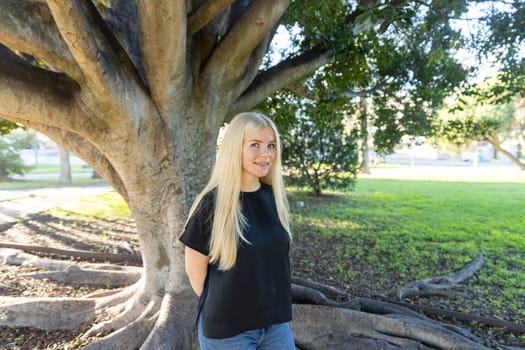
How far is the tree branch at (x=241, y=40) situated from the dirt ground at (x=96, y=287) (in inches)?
116

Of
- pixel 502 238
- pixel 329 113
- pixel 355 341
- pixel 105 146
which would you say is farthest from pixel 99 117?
pixel 502 238

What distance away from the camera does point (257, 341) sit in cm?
204

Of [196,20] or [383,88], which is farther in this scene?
[383,88]

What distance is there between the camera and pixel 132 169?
3176 millimetres

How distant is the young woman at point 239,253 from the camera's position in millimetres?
1934

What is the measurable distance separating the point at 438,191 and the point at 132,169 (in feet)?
53.3

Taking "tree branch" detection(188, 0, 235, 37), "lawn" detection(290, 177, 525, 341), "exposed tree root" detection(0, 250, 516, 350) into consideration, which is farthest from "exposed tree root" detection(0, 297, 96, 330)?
"lawn" detection(290, 177, 525, 341)

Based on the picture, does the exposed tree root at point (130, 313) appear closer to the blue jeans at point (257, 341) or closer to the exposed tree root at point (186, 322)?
the exposed tree root at point (186, 322)

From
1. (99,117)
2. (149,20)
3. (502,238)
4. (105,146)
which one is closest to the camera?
(149,20)

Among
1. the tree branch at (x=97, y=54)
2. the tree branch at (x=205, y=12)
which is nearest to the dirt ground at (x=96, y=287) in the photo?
the tree branch at (x=97, y=54)

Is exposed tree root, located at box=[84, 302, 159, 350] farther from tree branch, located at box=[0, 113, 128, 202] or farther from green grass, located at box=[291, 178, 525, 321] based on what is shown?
green grass, located at box=[291, 178, 525, 321]

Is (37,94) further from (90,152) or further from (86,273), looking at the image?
(86,273)

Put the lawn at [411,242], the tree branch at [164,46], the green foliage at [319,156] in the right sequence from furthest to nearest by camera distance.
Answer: the green foliage at [319,156]
the lawn at [411,242]
the tree branch at [164,46]

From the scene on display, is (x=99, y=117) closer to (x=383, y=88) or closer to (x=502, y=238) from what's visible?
(x=383, y=88)
